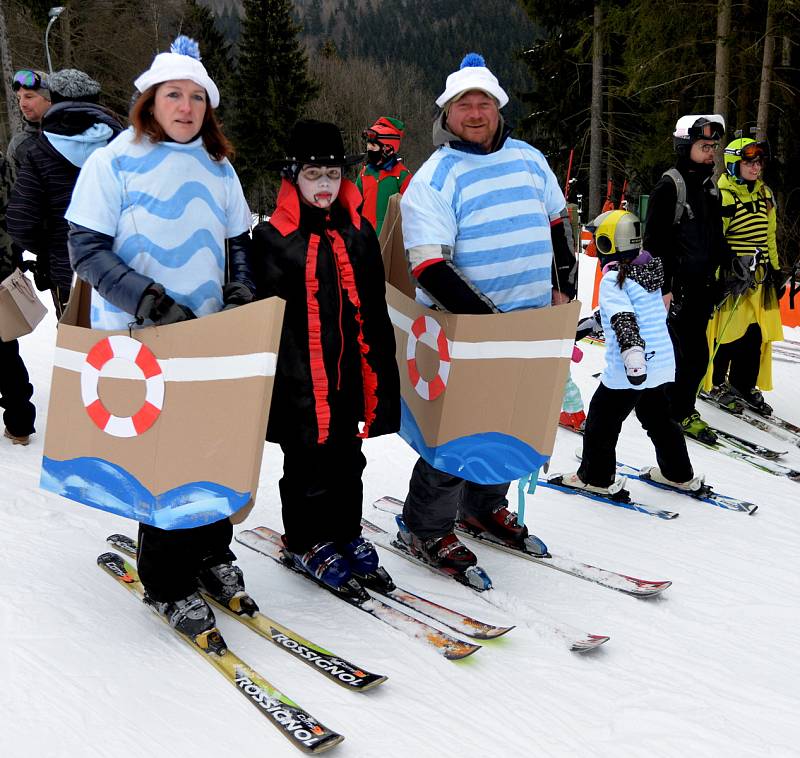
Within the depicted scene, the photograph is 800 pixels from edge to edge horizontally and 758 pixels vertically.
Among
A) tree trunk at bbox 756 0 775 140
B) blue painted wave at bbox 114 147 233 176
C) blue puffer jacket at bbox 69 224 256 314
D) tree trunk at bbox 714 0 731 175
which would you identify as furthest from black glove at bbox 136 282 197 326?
tree trunk at bbox 756 0 775 140

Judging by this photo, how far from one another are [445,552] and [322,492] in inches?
28.5

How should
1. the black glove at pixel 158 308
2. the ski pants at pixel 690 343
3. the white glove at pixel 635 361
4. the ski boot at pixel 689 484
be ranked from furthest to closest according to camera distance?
the ski pants at pixel 690 343 → the ski boot at pixel 689 484 → the white glove at pixel 635 361 → the black glove at pixel 158 308

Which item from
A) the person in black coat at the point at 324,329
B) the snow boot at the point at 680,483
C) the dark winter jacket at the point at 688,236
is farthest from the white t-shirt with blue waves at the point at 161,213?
the dark winter jacket at the point at 688,236

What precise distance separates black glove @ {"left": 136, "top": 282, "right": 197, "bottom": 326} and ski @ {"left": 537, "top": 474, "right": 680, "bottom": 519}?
2.98 metres

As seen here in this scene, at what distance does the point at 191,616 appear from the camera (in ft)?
9.25

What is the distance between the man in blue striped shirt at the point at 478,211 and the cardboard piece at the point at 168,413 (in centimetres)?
88

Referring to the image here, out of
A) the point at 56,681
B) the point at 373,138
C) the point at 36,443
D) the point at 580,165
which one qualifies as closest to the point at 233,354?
the point at 56,681

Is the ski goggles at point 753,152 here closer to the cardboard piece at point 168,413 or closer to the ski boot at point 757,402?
the ski boot at point 757,402

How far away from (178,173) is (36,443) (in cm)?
306

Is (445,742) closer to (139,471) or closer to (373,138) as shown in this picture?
(139,471)

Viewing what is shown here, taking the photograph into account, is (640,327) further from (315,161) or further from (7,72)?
(7,72)

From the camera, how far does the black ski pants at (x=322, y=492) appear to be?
3127 mm

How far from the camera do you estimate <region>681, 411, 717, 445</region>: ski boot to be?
6.07 m

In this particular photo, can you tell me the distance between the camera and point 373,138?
6.48 m
